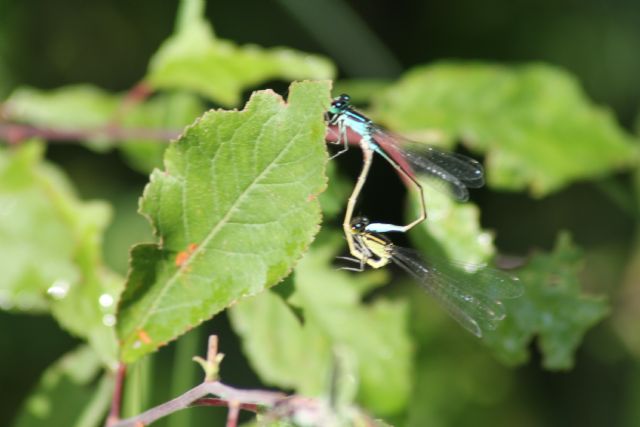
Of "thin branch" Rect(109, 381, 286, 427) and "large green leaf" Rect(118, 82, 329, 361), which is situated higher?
"large green leaf" Rect(118, 82, 329, 361)

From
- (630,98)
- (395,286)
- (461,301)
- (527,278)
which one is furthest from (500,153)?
(630,98)

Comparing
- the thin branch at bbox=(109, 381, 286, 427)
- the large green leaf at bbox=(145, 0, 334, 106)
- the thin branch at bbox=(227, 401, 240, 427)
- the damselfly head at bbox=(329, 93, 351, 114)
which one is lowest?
the thin branch at bbox=(227, 401, 240, 427)

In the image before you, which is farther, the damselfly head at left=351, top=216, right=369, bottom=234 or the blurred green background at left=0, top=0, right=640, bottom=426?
the blurred green background at left=0, top=0, right=640, bottom=426

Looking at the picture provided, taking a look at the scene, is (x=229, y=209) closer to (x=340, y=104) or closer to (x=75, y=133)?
(x=340, y=104)

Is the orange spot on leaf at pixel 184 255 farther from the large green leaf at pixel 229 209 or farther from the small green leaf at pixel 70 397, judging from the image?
the small green leaf at pixel 70 397

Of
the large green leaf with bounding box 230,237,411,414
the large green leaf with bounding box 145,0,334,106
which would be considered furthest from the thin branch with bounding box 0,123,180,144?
the large green leaf with bounding box 230,237,411,414

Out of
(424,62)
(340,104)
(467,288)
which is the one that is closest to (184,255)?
(340,104)

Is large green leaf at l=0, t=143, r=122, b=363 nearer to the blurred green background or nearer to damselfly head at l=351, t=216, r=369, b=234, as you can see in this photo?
damselfly head at l=351, t=216, r=369, b=234

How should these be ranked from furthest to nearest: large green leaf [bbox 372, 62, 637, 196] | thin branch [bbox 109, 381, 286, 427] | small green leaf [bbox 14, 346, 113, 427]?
large green leaf [bbox 372, 62, 637, 196], small green leaf [bbox 14, 346, 113, 427], thin branch [bbox 109, 381, 286, 427]
